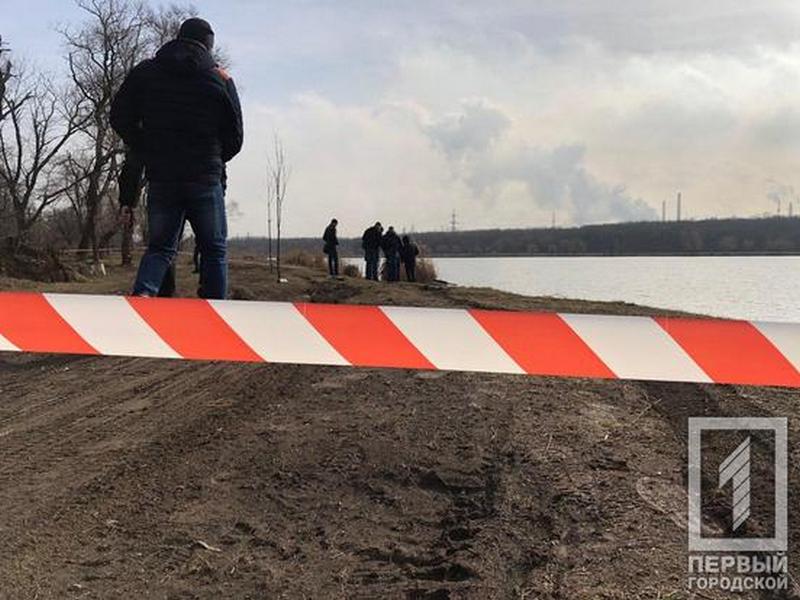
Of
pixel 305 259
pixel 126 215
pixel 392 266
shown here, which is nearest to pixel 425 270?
pixel 392 266

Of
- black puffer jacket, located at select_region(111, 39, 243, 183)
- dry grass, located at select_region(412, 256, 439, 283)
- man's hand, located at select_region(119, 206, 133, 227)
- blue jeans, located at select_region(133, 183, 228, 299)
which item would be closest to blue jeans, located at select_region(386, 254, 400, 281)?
dry grass, located at select_region(412, 256, 439, 283)

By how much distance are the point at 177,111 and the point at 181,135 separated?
0.48 ft

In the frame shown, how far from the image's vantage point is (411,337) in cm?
365

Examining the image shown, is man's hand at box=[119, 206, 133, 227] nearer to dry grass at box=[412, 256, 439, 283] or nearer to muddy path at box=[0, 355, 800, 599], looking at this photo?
muddy path at box=[0, 355, 800, 599]

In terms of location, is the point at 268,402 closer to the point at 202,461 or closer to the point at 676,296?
the point at 202,461

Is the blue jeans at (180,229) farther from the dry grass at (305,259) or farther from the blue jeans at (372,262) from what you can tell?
the dry grass at (305,259)

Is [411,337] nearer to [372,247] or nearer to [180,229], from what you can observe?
[180,229]

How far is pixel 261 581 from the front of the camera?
9.35ft

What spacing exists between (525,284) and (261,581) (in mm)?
24477

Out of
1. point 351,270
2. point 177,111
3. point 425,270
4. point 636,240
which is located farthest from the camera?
point 636,240

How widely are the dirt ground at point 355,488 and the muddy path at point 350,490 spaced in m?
0.01

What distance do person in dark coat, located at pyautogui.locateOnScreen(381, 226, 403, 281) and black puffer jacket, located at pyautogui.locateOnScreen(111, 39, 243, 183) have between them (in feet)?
76.9

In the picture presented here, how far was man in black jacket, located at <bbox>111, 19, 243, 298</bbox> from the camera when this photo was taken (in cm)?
498

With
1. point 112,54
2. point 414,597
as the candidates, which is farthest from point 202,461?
point 112,54
